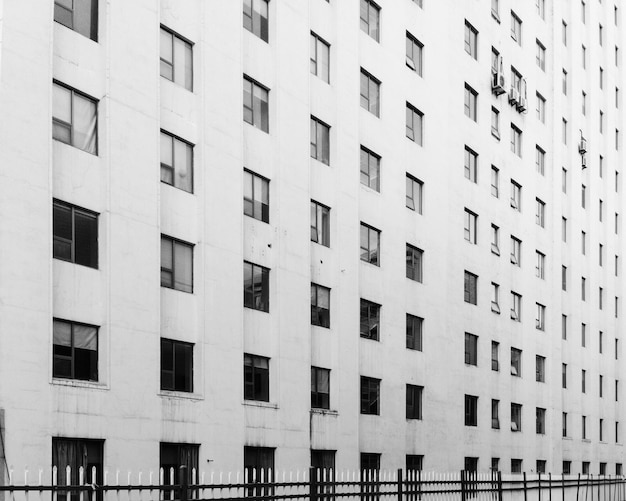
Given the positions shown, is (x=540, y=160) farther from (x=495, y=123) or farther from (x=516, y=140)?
(x=495, y=123)

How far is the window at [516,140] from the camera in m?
49.7

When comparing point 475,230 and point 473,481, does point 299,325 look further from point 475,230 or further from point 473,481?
point 475,230

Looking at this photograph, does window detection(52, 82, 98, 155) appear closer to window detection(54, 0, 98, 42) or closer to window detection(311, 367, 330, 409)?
window detection(54, 0, 98, 42)

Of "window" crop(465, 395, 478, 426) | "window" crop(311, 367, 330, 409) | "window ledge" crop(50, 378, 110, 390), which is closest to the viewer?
"window ledge" crop(50, 378, 110, 390)

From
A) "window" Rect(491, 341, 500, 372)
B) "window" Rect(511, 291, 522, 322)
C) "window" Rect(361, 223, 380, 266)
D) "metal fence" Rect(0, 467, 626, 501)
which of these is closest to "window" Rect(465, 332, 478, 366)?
"window" Rect(491, 341, 500, 372)

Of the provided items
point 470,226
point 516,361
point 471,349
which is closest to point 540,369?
point 516,361

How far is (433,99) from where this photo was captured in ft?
136

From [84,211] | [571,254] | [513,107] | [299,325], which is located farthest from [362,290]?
[571,254]

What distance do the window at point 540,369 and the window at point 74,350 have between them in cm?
3144

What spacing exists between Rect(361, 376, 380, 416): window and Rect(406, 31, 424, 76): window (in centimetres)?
1291

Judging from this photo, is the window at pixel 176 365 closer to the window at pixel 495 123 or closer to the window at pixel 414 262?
the window at pixel 414 262

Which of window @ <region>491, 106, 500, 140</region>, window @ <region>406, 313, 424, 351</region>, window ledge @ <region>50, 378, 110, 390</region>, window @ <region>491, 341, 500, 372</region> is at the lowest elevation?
window ledge @ <region>50, 378, 110, 390</region>

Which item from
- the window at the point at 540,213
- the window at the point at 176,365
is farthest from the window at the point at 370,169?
the window at the point at 540,213

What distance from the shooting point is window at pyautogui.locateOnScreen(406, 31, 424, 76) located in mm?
40188
